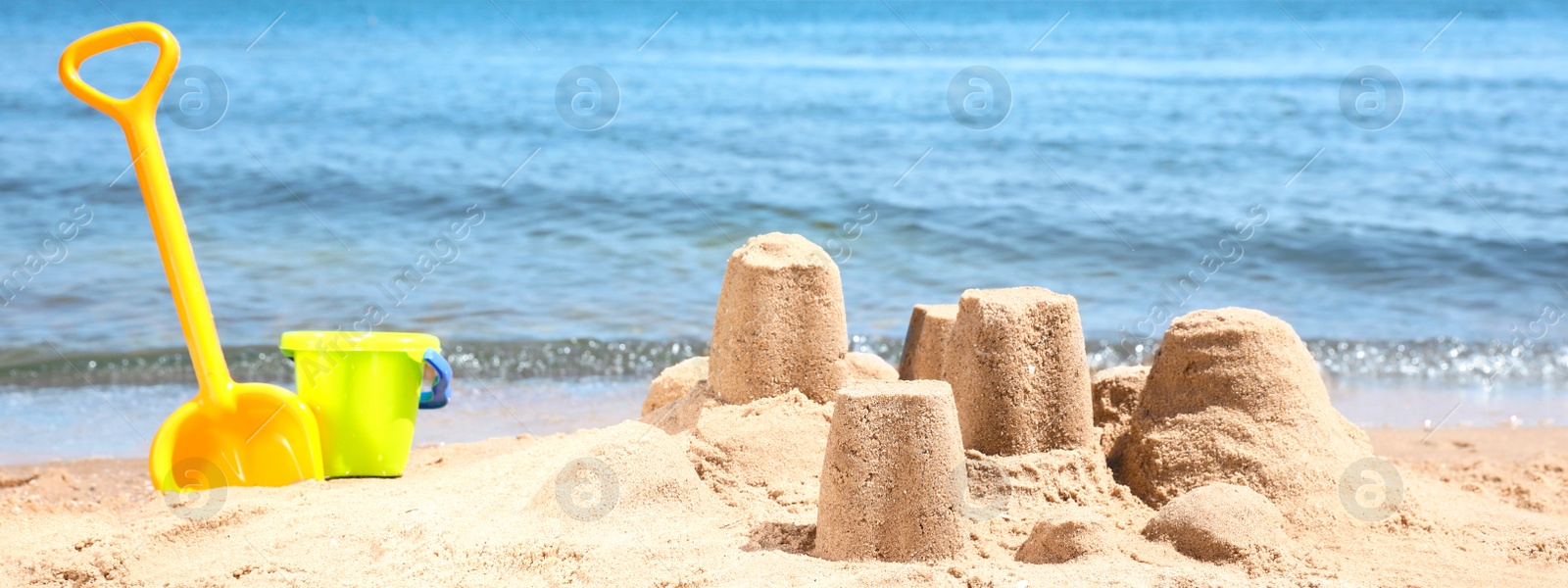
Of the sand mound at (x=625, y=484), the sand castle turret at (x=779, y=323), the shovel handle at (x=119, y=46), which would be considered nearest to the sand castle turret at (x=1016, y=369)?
the sand castle turret at (x=779, y=323)

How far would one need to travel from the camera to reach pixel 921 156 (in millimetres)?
12938

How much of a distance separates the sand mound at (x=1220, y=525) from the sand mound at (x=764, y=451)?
2.92 ft

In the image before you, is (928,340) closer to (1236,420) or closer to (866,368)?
(866,368)

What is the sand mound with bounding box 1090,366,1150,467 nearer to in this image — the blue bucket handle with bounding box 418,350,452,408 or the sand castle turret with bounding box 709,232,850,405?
the sand castle turret with bounding box 709,232,850,405

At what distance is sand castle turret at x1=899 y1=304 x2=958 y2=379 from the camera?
3598 millimetres

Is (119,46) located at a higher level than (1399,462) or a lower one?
higher

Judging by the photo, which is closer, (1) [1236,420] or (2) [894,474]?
(2) [894,474]

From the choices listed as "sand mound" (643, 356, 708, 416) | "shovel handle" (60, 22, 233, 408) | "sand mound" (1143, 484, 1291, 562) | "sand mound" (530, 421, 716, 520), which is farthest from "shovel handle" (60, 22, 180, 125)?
"sand mound" (1143, 484, 1291, 562)

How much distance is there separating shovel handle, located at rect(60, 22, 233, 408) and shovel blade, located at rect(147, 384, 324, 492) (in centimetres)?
16

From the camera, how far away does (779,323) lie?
3342mm

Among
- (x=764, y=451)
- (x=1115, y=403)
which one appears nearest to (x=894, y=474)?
(x=764, y=451)

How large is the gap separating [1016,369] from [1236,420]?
0.65 m

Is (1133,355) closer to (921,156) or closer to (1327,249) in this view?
(1327,249)

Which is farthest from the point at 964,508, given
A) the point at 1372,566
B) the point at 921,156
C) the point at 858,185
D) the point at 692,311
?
the point at 921,156
